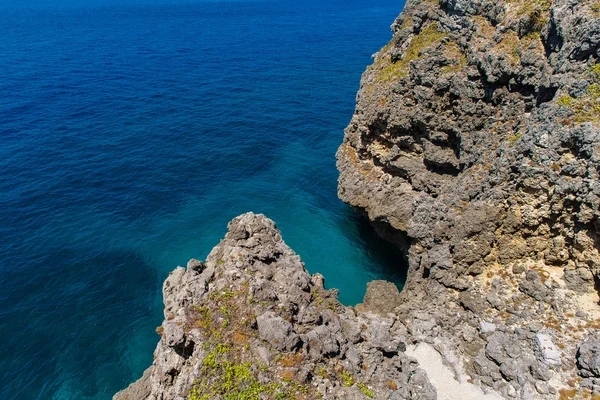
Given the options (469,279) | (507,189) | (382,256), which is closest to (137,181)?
(382,256)

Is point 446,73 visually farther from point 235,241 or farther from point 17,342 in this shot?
point 17,342

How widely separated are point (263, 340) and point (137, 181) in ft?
125

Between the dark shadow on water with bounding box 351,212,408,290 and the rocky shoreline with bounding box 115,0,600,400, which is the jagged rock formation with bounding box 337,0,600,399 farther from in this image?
the dark shadow on water with bounding box 351,212,408,290

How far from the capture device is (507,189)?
2723 cm

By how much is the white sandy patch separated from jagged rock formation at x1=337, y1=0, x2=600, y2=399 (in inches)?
22.5

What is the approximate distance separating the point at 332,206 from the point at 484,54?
2442 cm

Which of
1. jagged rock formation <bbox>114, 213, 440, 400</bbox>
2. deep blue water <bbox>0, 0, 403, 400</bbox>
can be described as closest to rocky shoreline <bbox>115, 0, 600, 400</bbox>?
jagged rock formation <bbox>114, 213, 440, 400</bbox>

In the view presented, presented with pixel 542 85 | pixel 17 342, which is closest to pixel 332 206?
pixel 542 85

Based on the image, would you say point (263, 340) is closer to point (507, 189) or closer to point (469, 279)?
point (469, 279)

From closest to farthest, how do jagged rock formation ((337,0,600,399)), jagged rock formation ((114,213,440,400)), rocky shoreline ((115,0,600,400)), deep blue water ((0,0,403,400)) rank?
jagged rock formation ((114,213,440,400))
rocky shoreline ((115,0,600,400))
jagged rock formation ((337,0,600,399))
deep blue water ((0,0,403,400))

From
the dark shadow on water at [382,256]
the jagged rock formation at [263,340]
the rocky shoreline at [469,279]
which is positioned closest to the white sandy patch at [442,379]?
the rocky shoreline at [469,279]

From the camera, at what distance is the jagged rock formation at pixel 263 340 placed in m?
20.8

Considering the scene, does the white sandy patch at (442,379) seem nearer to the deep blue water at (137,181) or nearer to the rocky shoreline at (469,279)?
the rocky shoreline at (469,279)

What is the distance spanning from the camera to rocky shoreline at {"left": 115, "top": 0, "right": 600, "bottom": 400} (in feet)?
72.6
